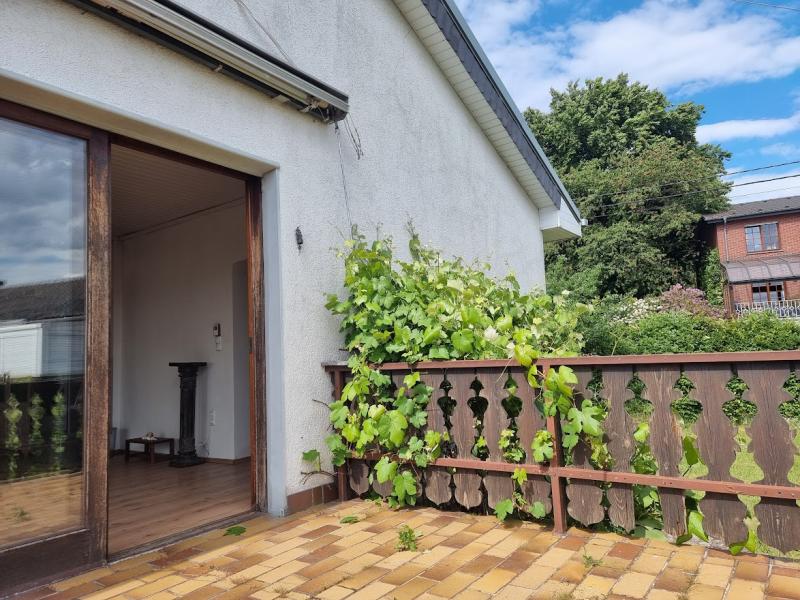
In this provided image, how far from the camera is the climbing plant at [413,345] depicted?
322cm

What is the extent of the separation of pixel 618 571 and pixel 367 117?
3.93 m

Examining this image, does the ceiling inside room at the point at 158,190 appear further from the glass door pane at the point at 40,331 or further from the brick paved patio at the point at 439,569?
the brick paved patio at the point at 439,569

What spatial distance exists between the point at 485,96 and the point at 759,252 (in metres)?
26.6

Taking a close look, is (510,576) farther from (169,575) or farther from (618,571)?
(169,575)

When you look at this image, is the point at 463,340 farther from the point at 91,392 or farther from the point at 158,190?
the point at 158,190

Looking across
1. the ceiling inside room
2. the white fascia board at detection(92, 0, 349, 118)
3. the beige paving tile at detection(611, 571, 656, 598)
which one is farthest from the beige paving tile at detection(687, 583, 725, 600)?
the ceiling inside room

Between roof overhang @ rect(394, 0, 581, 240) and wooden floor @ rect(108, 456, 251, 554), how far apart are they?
4.93 metres

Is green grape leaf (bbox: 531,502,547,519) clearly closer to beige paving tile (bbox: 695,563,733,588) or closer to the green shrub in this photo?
beige paving tile (bbox: 695,563,733,588)

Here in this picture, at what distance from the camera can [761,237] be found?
2712 cm

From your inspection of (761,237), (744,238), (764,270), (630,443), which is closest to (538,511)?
(630,443)

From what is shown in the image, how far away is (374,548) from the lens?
2.68 m

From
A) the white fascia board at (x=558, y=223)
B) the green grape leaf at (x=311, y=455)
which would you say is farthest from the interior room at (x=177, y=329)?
the white fascia board at (x=558, y=223)

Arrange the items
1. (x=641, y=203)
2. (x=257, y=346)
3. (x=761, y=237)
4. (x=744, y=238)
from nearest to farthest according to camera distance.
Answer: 1. (x=257, y=346)
2. (x=641, y=203)
3. (x=744, y=238)
4. (x=761, y=237)

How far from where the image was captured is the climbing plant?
10.6 ft
